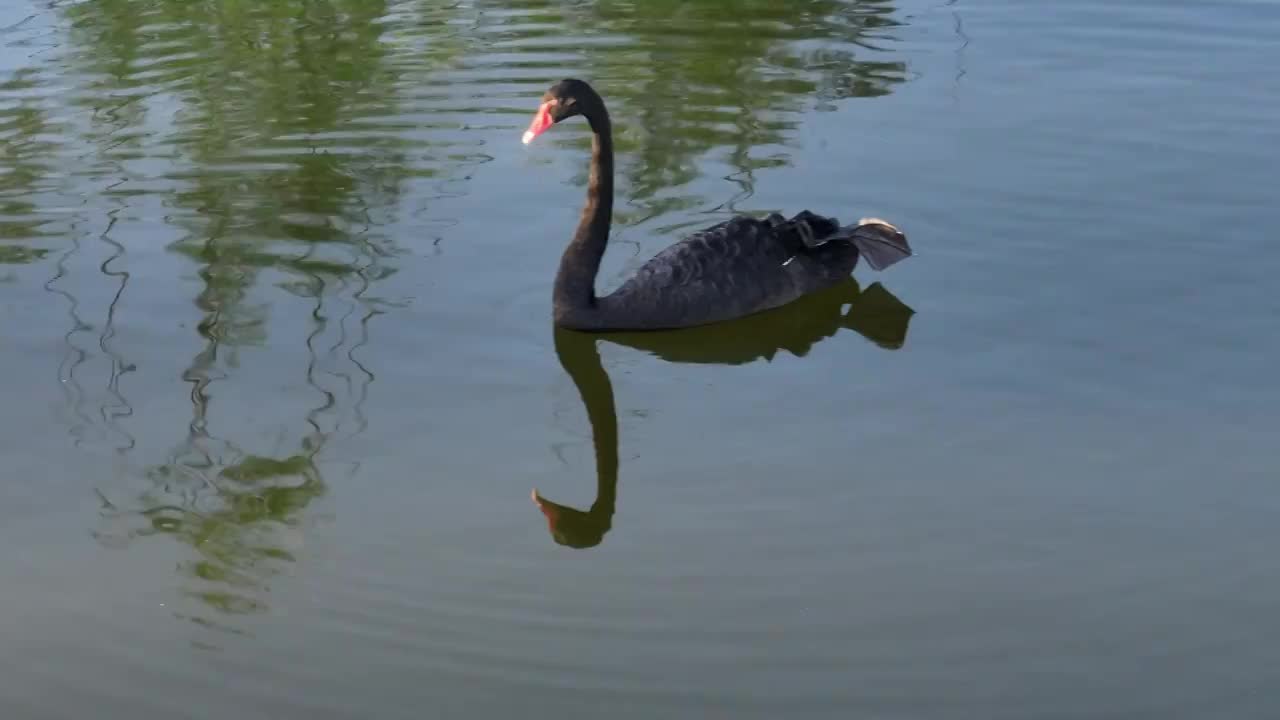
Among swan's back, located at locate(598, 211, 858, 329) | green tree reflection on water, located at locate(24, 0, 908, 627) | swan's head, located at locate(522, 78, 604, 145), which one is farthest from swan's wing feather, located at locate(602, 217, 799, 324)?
green tree reflection on water, located at locate(24, 0, 908, 627)

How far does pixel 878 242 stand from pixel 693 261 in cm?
86

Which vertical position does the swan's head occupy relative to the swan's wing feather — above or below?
above

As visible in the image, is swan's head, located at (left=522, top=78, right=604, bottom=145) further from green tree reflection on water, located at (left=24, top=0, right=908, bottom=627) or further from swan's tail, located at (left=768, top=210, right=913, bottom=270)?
green tree reflection on water, located at (left=24, top=0, right=908, bottom=627)

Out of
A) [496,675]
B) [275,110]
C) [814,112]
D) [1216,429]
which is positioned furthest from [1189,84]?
[496,675]

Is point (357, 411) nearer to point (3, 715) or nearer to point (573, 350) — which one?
point (573, 350)

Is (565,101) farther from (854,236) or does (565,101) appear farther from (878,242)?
(878,242)

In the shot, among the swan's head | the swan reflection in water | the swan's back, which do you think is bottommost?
the swan reflection in water

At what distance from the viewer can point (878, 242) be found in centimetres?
779

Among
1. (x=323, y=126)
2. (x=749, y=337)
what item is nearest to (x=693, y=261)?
(x=749, y=337)

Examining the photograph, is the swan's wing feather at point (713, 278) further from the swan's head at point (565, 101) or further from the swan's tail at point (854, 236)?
the swan's head at point (565, 101)

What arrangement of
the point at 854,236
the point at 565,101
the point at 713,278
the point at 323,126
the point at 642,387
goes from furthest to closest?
the point at 323,126
the point at 854,236
the point at 713,278
the point at 565,101
the point at 642,387

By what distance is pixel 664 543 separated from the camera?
5.67 m

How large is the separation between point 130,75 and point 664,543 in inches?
279

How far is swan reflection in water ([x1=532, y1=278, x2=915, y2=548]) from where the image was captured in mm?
7137
